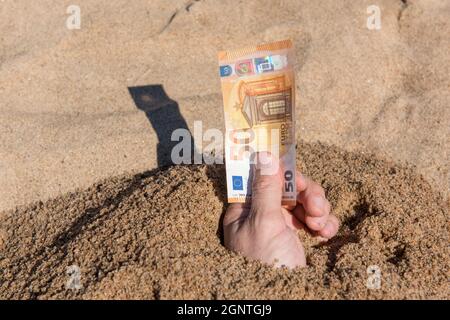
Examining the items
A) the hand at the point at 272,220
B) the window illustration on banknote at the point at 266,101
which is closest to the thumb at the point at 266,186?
the hand at the point at 272,220

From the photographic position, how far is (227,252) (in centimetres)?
191

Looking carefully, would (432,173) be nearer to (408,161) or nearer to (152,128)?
(408,161)

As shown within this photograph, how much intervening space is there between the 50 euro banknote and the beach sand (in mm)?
175

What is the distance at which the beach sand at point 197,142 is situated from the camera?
6.03 feet

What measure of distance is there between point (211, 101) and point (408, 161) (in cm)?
101

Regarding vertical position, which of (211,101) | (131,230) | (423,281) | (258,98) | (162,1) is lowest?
(423,281)

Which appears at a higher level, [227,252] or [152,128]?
[152,128]

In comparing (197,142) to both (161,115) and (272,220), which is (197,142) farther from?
(272,220)

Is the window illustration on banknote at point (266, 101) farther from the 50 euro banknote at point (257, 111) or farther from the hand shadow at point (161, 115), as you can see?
the hand shadow at point (161, 115)

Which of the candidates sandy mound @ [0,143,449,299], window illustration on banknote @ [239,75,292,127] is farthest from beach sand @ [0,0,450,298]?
window illustration on banknote @ [239,75,292,127]

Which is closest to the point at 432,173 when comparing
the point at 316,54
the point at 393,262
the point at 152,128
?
the point at 393,262

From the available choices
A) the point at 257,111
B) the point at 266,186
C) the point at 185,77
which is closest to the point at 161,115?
the point at 185,77

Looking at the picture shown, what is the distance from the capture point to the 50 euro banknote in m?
1.91
